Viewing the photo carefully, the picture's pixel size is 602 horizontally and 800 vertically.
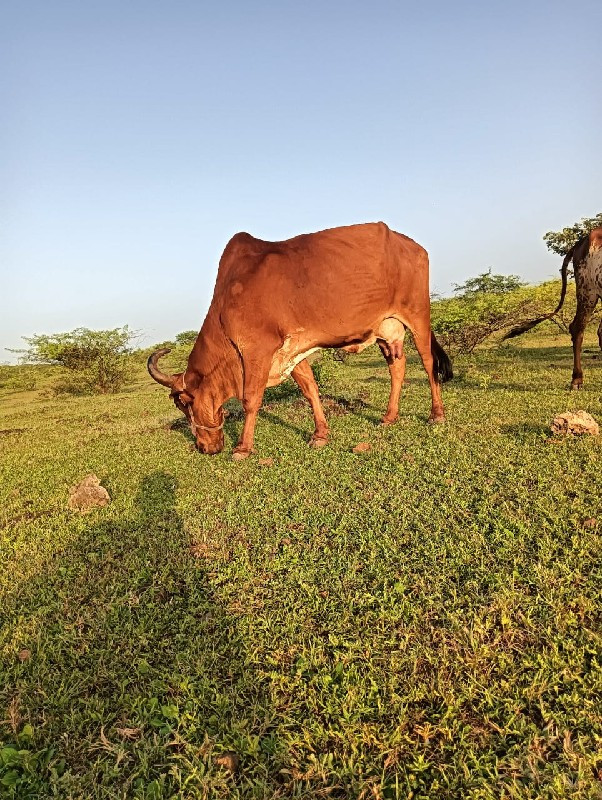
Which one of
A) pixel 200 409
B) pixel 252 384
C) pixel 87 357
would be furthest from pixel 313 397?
pixel 87 357

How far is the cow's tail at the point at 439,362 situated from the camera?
23.7ft

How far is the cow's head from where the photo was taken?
6.48m

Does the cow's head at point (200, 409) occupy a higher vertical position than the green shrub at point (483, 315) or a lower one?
lower

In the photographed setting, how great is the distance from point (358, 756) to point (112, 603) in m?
1.91

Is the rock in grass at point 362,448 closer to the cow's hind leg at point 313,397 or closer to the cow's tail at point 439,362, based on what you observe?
the cow's hind leg at point 313,397

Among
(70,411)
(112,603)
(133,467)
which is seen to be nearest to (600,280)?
(133,467)

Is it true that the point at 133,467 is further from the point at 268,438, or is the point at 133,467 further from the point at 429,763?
the point at 429,763

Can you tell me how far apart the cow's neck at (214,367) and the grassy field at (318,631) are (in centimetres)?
129

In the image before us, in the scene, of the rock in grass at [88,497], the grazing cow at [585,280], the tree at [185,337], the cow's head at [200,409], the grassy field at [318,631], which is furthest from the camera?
the tree at [185,337]

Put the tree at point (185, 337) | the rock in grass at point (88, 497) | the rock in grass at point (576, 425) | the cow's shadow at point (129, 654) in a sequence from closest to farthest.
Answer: the cow's shadow at point (129, 654), the rock in grass at point (88, 497), the rock in grass at point (576, 425), the tree at point (185, 337)

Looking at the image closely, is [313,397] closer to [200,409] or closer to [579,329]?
[200,409]

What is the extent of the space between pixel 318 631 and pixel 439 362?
17.8ft

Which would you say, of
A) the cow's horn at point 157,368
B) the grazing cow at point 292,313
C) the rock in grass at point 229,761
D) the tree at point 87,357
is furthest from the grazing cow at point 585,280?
the tree at point 87,357

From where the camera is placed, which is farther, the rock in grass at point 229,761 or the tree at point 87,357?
the tree at point 87,357
